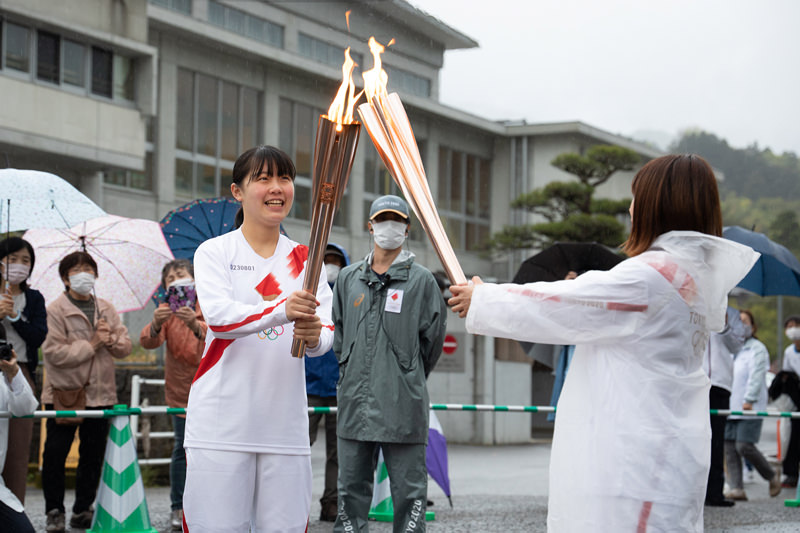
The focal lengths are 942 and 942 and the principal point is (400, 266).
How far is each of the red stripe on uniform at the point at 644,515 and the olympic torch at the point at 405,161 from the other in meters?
0.87

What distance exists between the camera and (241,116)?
23.6 meters

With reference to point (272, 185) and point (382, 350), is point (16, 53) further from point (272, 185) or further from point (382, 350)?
point (272, 185)

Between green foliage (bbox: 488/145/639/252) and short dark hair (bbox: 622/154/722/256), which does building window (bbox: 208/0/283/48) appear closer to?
green foliage (bbox: 488/145/639/252)

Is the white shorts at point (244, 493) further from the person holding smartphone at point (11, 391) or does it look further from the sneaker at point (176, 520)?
the sneaker at point (176, 520)

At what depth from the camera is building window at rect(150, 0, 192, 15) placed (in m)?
21.2

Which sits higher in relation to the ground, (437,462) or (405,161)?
(405,161)

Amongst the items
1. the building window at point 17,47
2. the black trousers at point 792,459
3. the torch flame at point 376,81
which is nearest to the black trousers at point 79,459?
the torch flame at point 376,81

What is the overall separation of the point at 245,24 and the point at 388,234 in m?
19.4

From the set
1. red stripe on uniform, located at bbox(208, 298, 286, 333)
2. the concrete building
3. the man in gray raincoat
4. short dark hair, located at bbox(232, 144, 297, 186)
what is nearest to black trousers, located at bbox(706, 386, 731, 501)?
the man in gray raincoat

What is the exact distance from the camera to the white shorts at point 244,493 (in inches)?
123

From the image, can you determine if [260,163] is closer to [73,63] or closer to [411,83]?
[73,63]

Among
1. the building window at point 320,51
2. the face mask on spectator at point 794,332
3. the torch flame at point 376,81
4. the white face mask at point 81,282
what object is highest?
the building window at point 320,51

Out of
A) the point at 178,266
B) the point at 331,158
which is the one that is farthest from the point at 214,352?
the point at 178,266

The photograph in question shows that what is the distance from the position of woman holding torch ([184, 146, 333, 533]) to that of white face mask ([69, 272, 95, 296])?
3.25m
